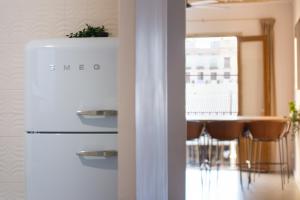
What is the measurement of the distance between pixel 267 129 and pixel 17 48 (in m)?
3.91

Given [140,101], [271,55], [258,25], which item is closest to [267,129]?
[271,55]

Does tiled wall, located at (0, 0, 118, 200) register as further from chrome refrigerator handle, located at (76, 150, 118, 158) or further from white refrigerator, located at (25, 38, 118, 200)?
chrome refrigerator handle, located at (76, 150, 118, 158)

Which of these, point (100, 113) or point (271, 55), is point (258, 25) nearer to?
point (271, 55)

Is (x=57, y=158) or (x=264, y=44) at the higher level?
(x=264, y=44)

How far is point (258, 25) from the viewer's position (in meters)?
7.03

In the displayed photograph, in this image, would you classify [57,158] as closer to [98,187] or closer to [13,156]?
[98,187]

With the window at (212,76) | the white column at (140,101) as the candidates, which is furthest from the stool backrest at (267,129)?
the white column at (140,101)

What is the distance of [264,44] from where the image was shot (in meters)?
6.94

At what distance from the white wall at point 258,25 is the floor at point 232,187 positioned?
149cm

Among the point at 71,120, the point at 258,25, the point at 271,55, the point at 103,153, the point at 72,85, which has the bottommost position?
the point at 103,153

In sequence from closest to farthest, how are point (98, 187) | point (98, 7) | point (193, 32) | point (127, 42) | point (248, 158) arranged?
1. point (127, 42)
2. point (98, 187)
3. point (98, 7)
4. point (248, 158)
5. point (193, 32)

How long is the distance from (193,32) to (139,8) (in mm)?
6500

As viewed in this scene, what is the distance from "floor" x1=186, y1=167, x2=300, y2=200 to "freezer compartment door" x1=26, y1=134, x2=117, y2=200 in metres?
3.08

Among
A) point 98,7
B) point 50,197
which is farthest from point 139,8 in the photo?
point 98,7
